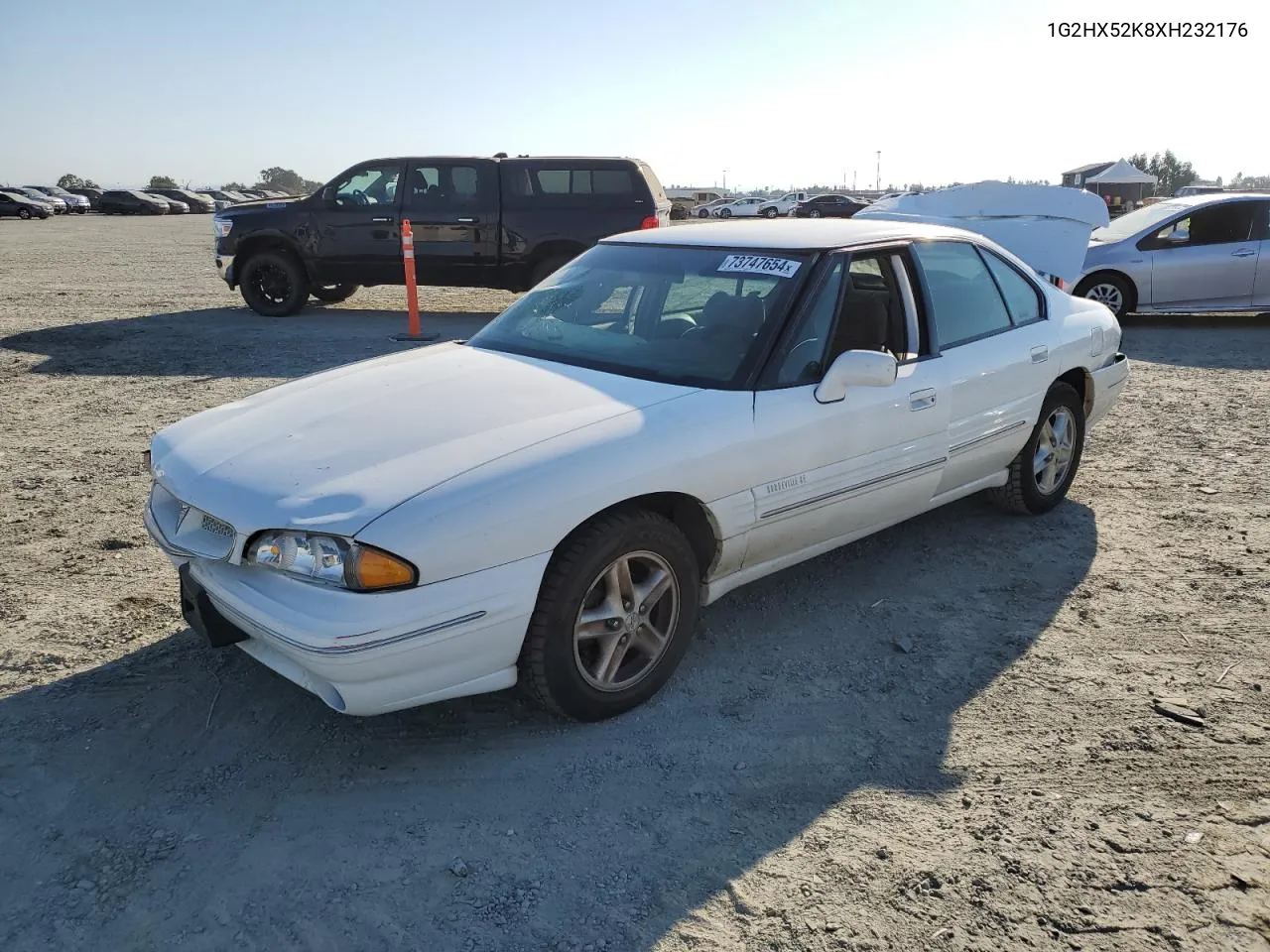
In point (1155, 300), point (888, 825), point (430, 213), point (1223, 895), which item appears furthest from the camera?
point (430, 213)

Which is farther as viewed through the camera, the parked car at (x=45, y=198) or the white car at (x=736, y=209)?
the white car at (x=736, y=209)

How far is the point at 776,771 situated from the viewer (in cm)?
292

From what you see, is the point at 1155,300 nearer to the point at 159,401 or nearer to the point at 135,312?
the point at 159,401

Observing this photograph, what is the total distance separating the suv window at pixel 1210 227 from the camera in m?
10.8

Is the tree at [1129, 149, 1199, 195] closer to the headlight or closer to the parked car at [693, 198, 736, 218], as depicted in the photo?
the parked car at [693, 198, 736, 218]

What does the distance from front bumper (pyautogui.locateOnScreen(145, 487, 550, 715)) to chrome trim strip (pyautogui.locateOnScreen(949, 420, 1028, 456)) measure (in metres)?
2.12

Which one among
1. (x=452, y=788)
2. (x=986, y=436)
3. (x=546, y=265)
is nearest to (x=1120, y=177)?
(x=546, y=265)

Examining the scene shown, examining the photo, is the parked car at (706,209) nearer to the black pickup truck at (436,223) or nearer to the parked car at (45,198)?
the parked car at (45,198)

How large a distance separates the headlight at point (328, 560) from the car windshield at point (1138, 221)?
1049 cm

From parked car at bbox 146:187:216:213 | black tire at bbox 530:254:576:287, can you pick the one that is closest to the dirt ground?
black tire at bbox 530:254:576:287

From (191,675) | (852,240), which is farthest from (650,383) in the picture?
(191,675)

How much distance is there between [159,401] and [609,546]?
221 inches

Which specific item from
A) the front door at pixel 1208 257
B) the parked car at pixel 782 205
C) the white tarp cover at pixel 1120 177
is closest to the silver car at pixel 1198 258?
the front door at pixel 1208 257

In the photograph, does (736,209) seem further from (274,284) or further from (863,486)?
(863,486)
